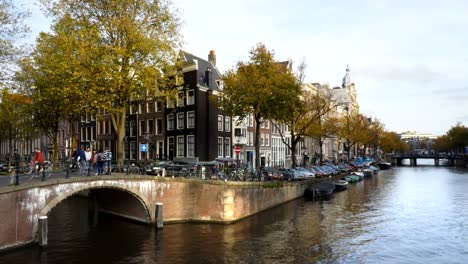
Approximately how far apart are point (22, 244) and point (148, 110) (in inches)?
1600

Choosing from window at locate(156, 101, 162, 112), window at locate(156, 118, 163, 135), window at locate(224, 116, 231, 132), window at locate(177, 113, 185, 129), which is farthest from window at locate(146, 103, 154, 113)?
window at locate(224, 116, 231, 132)

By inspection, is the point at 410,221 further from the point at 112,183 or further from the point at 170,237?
the point at 112,183

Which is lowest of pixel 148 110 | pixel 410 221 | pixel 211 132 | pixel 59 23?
pixel 410 221

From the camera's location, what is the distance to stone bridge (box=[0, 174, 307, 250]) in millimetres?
23609

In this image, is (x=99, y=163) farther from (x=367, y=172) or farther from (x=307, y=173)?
(x=367, y=172)

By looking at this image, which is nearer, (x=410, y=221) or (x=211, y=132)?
(x=410, y=221)

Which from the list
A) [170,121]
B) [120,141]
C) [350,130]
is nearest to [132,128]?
[170,121]

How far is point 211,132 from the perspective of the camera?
57.6m

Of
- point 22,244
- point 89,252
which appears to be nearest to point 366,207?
point 89,252

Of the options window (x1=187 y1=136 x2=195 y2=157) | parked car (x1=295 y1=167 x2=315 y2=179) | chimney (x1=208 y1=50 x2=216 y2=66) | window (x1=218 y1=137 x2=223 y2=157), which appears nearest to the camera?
parked car (x1=295 y1=167 x2=315 y2=179)

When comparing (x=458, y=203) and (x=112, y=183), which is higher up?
(x=112, y=183)

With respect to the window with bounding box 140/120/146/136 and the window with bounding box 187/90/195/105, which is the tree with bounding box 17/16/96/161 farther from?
the window with bounding box 140/120/146/136

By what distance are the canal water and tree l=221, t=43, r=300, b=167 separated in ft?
39.2

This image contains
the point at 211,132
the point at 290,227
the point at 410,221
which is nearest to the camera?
the point at 290,227
